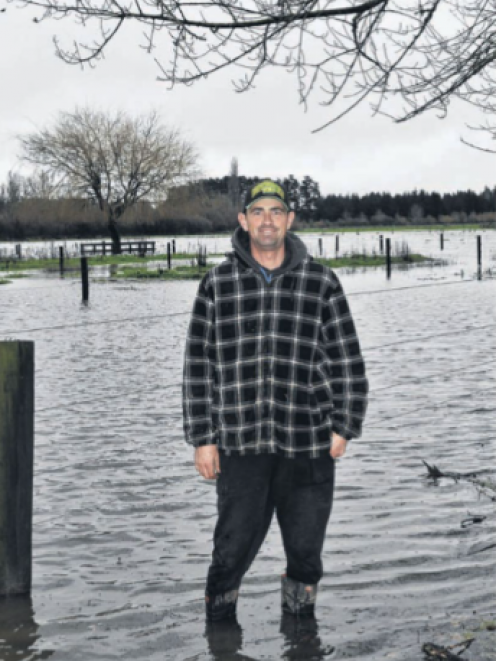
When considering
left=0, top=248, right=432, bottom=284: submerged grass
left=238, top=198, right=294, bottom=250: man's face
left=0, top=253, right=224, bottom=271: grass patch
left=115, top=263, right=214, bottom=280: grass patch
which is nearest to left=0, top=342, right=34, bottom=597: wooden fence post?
left=238, top=198, right=294, bottom=250: man's face

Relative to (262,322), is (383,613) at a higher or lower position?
lower

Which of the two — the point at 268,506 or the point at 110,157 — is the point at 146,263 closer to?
the point at 110,157

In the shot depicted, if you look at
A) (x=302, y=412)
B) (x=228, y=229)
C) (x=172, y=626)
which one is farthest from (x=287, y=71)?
(x=228, y=229)

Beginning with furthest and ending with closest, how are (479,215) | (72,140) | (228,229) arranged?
(479,215) → (228,229) → (72,140)

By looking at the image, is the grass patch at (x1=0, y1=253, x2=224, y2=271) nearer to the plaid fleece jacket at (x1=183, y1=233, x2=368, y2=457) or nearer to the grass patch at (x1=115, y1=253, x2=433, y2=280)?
the grass patch at (x1=115, y1=253, x2=433, y2=280)

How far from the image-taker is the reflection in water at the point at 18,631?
14.4ft

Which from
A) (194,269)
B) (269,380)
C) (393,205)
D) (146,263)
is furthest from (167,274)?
(393,205)

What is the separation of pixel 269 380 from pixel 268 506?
54 cm

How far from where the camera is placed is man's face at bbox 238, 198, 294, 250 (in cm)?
432

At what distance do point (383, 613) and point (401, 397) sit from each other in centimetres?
653

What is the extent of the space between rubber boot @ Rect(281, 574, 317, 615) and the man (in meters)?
0.30

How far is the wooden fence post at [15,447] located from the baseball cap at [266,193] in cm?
115

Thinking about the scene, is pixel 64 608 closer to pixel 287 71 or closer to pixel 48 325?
pixel 287 71

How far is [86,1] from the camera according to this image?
6398 mm
